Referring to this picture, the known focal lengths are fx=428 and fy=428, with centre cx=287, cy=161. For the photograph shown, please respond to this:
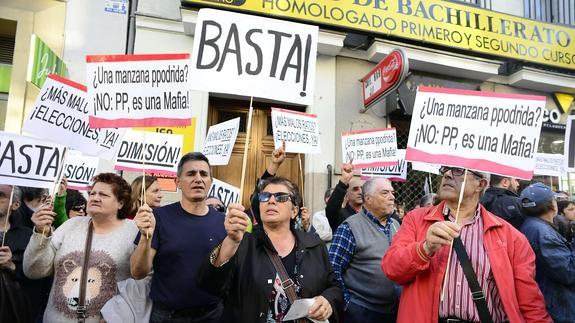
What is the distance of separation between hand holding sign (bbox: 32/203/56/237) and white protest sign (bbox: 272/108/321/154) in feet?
9.96

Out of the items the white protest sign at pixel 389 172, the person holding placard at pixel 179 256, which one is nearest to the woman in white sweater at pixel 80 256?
the person holding placard at pixel 179 256

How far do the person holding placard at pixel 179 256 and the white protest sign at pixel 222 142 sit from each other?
239 cm

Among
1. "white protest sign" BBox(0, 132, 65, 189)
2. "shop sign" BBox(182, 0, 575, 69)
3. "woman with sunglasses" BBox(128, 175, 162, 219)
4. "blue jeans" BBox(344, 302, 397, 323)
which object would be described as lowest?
"blue jeans" BBox(344, 302, 397, 323)

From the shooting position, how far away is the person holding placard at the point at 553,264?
308 cm

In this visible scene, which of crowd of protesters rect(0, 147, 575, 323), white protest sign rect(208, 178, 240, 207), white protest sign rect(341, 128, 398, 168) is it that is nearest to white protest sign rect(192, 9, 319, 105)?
crowd of protesters rect(0, 147, 575, 323)

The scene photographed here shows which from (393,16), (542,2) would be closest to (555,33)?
(542,2)

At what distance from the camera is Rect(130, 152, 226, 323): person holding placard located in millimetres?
2645

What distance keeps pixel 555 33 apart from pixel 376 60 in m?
4.91

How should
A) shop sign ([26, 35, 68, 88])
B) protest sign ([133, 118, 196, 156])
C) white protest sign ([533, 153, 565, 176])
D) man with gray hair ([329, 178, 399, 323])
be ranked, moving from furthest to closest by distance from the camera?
white protest sign ([533, 153, 565, 176]), protest sign ([133, 118, 196, 156]), shop sign ([26, 35, 68, 88]), man with gray hair ([329, 178, 399, 323])

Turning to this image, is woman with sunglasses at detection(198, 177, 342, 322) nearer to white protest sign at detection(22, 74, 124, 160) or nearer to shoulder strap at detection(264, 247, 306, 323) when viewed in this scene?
shoulder strap at detection(264, 247, 306, 323)

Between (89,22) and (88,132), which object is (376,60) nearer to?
(89,22)

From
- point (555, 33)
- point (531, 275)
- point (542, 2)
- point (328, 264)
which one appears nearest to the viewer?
point (531, 275)

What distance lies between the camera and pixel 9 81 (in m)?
8.02

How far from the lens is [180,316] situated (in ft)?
8.90
